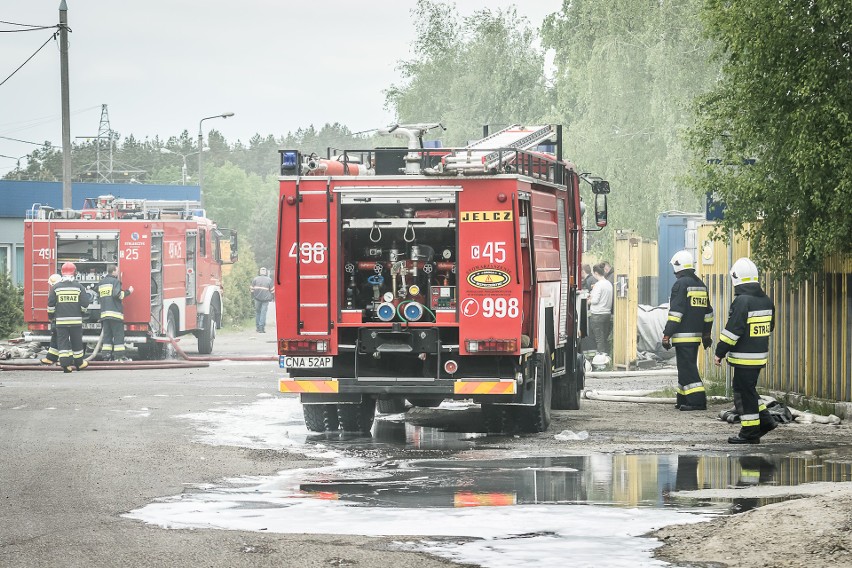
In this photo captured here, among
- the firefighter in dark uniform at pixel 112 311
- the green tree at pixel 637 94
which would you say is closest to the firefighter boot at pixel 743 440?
the firefighter in dark uniform at pixel 112 311

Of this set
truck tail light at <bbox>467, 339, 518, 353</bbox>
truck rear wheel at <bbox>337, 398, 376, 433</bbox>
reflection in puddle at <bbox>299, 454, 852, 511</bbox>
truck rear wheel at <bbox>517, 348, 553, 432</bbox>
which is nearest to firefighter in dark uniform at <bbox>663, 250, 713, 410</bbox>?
truck rear wheel at <bbox>517, 348, 553, 432</bbox>

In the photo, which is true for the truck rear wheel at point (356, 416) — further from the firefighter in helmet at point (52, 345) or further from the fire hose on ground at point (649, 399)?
the firefighter in helmet at point (52, 345)

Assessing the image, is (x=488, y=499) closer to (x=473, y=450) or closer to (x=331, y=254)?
(x=473, y=450)

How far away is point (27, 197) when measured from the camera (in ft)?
197

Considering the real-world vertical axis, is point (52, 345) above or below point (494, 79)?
below

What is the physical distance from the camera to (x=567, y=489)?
381 inches

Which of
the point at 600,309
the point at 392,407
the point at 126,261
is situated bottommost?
the point at 392,407

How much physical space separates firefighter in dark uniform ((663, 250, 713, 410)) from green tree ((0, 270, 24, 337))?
73.1ft

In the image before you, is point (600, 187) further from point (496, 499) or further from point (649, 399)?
point (496, 499)

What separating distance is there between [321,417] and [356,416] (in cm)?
35

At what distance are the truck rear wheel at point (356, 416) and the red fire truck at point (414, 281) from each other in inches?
6.0

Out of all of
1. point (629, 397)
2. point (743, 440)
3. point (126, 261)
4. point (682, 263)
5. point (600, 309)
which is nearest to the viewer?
point (743, 440)

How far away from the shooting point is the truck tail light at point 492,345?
12.9 meters

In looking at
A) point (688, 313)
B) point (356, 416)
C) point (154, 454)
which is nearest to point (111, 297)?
point (356, 416)
